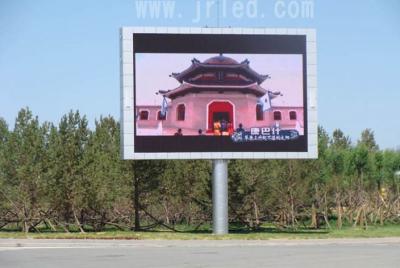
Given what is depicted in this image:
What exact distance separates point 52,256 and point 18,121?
55.8 ft

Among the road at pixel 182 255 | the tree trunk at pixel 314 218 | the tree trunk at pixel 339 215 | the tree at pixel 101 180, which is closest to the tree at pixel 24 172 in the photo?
A: the tree at pixel 101 180

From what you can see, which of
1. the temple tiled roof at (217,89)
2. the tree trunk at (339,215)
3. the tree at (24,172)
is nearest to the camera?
the temple tiled roof at (217,89)

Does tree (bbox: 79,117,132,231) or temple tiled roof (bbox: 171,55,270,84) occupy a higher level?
temple tiled roof (bbox: 171,55,270,84)

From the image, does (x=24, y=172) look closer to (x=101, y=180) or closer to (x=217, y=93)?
(x=101, y=180)

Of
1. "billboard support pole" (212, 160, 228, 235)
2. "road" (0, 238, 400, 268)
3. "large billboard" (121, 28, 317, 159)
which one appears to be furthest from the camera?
"billboard support pole" (212, 160, 228, 235)

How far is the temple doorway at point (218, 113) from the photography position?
3247 centimetres

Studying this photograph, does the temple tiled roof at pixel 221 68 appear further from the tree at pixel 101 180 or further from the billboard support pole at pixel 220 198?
the tree at pixel 101 180

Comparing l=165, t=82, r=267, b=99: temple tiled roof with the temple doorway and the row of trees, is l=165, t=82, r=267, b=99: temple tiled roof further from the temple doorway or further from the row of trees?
the row of trees

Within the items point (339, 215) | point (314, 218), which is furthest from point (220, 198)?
point (339, 215)

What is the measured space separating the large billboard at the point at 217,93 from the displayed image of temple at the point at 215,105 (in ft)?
0.14

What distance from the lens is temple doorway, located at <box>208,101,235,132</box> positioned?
32469mm

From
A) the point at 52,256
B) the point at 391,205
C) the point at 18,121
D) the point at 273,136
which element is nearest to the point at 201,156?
the point at 273,136

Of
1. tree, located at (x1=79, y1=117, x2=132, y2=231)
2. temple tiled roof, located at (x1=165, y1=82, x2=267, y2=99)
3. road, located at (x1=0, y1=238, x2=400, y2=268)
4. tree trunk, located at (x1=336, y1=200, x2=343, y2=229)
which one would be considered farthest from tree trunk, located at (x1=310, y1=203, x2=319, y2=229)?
road, located at (x1=0, y1=238, x2=400, y2=268)

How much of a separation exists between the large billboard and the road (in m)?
5.83
